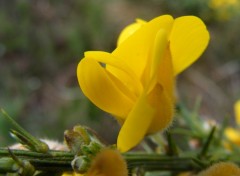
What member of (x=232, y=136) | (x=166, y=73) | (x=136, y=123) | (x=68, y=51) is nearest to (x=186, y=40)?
(x=166, y=73)

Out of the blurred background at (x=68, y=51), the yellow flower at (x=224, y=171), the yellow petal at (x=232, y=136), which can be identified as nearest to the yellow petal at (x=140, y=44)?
the yellow flower at (x=224, y=171)

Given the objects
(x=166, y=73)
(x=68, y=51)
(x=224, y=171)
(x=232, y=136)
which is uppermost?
(x=68, y=51)

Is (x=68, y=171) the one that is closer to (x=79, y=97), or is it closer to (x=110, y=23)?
(x=79, y=97)

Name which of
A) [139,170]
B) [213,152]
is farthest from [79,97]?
[139,170]

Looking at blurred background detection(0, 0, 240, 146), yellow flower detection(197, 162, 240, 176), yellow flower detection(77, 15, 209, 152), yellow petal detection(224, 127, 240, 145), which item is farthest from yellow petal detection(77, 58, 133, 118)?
blurred background detection(0, 0, 240, 146)

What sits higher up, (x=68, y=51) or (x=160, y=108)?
(x=68, y=51)

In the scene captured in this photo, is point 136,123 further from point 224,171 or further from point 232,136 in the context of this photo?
point 232,136

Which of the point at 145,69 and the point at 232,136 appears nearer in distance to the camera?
the point at 145,69
